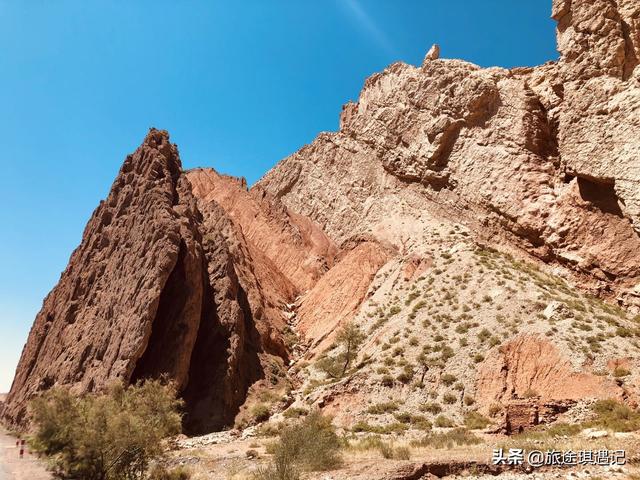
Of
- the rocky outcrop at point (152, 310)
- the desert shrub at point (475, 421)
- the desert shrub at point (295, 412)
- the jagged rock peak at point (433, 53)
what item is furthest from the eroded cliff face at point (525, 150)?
the desert shrub at point (295, 412)

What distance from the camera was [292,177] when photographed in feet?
212

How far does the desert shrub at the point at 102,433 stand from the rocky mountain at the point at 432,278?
615 centimetres

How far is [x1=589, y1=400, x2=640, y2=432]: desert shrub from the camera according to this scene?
57.7 feet

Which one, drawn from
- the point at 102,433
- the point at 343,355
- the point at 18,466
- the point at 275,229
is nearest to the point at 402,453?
the point at 102,433

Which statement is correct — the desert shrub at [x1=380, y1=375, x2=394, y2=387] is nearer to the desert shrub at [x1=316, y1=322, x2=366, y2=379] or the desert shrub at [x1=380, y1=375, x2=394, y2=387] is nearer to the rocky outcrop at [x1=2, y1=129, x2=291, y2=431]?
the desert shrub at [x1=316, y1=322, x2=366, y2=379]

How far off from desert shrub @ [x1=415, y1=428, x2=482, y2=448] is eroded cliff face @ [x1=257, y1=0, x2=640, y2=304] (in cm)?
1693

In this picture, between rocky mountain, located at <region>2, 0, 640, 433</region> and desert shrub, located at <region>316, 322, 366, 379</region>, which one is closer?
rocky mountain, located at <region>2, 0, 640, 433</region>

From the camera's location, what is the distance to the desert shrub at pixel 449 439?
722 inches

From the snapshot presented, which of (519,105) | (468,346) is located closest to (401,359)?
(468,346)

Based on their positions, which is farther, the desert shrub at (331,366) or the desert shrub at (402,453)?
the desert shrub at (331,366)

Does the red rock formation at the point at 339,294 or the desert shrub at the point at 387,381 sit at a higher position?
the red rock formation at the point at 339,294

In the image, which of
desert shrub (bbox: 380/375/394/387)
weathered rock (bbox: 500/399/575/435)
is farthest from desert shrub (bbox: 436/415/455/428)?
desert shrub (bbox: 380/375/394/387)

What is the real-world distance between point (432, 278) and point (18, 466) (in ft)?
86.0

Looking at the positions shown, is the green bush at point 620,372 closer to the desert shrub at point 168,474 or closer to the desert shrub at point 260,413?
the desert shrub at point 260,413
